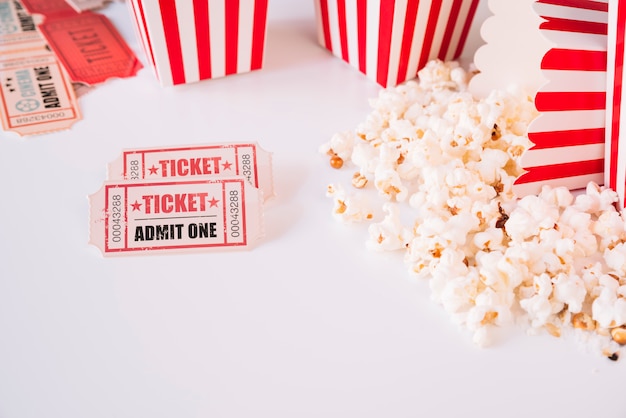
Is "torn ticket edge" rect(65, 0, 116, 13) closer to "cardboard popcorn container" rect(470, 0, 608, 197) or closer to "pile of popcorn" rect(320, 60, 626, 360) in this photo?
"pile of popcorn" rect(320, 60, 626, 360)

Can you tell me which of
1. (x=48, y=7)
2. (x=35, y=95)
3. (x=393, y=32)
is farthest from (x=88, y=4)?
(x=393, y=32)

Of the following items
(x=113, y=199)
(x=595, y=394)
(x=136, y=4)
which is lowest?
(x=595, y=394)

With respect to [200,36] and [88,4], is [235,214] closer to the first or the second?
[200,36]

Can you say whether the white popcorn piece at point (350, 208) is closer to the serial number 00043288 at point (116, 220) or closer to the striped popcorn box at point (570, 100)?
the striped popcorn box at point (570, 100)

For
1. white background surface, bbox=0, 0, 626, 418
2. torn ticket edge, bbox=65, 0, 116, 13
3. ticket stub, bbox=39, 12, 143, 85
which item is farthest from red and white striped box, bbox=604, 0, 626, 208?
torn ticket edge, bbox=65, 0, 116, 13

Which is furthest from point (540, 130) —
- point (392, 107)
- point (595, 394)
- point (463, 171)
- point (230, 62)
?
point (230, 62)

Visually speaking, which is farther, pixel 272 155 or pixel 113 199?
pixel 272 155

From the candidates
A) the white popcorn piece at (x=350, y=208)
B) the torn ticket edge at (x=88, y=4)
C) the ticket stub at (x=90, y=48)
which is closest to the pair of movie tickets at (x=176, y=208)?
the white popcorn piece at (x=350, y=208)

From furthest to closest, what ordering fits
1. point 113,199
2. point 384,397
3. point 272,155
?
point 272,155
point 113,199
point 384,397

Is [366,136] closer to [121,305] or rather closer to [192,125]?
[192,125]
